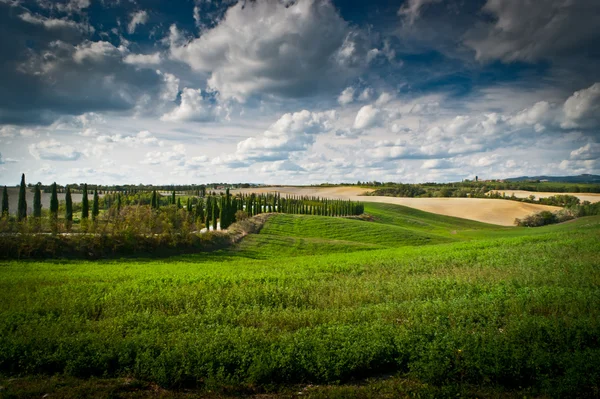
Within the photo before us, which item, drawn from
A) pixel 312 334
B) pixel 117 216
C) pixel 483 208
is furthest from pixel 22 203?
pixel 483 208

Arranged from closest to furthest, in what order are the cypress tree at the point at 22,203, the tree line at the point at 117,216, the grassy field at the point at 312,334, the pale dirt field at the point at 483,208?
the grassy field at the point at 312,334 → the tree line at the point at 117,216 → the cypress tree at the point at 22,203 → the pale dirt field at the point at 483,208

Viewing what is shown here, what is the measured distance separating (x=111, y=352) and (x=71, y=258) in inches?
1222

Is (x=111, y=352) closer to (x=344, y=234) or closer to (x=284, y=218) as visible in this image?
(x=344, y=234)

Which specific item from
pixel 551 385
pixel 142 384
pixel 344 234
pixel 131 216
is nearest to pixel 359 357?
pixel 551 385

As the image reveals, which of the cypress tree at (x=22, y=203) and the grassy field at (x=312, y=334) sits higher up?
the cypress tree at (x=22, y=203)

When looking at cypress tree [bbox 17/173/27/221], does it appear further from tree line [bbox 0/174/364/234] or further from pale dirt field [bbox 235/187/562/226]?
pale dirt field [bbox 235/187/562/226]

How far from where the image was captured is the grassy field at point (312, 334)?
9828 mm

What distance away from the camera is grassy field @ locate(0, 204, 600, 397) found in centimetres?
983

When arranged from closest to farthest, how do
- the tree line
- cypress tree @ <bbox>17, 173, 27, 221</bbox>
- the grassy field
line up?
the grassy field
the tree line
cypress tree @ <bbox>17, 173, 27, 221</bbox>

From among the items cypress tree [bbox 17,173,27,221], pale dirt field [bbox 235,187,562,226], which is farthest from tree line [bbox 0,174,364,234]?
pale dirt field [bbox 235,187,562,226]

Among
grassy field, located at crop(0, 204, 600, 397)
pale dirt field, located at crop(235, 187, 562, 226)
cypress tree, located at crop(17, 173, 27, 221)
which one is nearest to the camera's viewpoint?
grassy field, located at crop(0, 204, 600, 397)

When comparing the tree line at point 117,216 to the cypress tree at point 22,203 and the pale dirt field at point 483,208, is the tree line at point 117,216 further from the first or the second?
the pale dirt field at point 483,208

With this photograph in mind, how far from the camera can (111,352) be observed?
427 inches

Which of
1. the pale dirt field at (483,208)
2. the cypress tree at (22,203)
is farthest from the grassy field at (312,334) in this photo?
the pale dirt field at (483,208)
